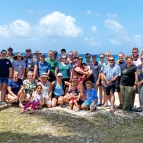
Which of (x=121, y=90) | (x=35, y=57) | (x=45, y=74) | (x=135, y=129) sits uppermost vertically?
(x=35, y=57)

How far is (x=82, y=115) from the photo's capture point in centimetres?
822

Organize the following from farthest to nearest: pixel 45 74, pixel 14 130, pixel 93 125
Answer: pixel 45 74
pixel 93 125
pixel 14 130

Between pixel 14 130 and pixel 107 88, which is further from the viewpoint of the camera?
pixel 107 88

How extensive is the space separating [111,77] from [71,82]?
144 centimetres

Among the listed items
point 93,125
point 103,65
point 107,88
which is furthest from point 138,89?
point 93,125

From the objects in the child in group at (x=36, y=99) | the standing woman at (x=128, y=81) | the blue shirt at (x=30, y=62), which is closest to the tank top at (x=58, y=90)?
the child in group at (x=36, y=99)

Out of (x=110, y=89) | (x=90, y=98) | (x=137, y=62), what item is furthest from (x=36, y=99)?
(x=137, y=62)

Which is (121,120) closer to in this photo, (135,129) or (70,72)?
(135,129)

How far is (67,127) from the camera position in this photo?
721 cm

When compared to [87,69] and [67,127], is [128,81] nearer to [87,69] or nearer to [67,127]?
[87,69]

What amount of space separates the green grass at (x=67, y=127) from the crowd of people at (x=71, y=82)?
51 cm

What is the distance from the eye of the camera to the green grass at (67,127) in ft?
21.0

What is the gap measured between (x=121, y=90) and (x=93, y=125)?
6.31ft

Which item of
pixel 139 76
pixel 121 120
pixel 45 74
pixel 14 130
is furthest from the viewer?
pixel 45 74
